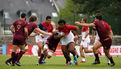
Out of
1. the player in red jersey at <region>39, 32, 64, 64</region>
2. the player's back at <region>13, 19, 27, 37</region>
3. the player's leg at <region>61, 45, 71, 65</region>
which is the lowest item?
the player's leg at <region>61, 45, 71, 65</region>

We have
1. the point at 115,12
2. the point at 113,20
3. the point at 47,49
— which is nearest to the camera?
the point at 47,49

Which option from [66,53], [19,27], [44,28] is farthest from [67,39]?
[19,27]

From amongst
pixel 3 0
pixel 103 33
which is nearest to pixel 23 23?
pixel 103 33

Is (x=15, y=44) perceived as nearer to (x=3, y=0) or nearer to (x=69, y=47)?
(x=69, y=47)

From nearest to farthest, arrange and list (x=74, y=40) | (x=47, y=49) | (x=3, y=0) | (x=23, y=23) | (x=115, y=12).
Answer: (x=23, y=23) → (x=47, y=49) → (x=74, y=40) → (x=115, y=12) → (x=3, y=0)

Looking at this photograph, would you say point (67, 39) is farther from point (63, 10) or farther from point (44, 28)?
point (63, 10)

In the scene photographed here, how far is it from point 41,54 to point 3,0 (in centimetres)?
6058

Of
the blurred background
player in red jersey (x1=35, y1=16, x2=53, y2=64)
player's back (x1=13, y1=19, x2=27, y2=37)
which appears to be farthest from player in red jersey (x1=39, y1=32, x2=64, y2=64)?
the blurred background

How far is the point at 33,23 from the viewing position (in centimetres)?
1884

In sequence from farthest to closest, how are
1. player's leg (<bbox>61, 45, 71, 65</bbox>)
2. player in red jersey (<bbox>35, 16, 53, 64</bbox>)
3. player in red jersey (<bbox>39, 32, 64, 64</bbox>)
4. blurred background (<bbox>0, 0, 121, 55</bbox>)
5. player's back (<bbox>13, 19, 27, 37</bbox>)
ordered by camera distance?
1. blurred background (<bbox>0, 0, 121, 55</bbox>)
2. player in red jersey (<bbox>35, 16, 53, 64</bbox>)
3. player's leg (<bbox>61, 45, 71, 65</bbox>)
4. player in red jersey (<bbox>39, 32, 64, 64</bbox>)
5. player's back (<bbox>13, 19, 27, 37</bbox>)

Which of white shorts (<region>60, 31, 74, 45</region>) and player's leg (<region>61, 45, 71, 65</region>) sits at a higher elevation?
white shorts (<region>60, 31, 74, 45</region>)

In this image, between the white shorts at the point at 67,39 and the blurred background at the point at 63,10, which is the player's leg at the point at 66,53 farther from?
the blurred background at the point at 63,10

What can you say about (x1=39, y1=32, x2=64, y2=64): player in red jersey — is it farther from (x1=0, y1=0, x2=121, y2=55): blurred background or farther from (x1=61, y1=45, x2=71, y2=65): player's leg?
(x1=0, y1=0, x2=121, y2=55): blurred background

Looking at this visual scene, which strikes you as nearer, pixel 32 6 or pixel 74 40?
pixel 74 40
